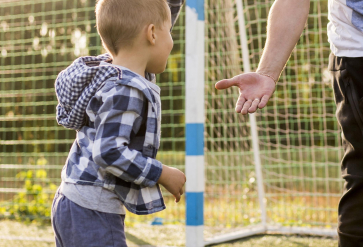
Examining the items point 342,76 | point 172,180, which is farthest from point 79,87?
point 342,76

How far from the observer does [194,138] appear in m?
1.96

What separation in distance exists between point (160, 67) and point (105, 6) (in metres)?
0.21

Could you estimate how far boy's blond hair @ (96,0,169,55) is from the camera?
1.09m

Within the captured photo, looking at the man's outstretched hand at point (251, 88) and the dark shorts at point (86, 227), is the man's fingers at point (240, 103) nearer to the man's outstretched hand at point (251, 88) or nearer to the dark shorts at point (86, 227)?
the man's outstretched hand at point (251, 88)

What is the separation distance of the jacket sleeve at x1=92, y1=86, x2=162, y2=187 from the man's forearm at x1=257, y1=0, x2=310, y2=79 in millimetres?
372

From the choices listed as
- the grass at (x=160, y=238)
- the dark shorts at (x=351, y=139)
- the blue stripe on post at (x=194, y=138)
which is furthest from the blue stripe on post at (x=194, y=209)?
the dark shorts at (x=351, y=139)

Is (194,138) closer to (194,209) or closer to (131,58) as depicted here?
(194,209)

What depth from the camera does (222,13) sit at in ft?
10.1

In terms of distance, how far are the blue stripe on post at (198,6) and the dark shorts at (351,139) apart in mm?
844

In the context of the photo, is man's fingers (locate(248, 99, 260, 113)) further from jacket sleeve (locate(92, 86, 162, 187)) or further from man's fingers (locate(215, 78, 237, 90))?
jacket sleeve (locate(92, 86, 162, 187))

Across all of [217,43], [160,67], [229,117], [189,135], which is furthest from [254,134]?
[160,67]

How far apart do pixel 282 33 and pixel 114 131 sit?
0.54 metres

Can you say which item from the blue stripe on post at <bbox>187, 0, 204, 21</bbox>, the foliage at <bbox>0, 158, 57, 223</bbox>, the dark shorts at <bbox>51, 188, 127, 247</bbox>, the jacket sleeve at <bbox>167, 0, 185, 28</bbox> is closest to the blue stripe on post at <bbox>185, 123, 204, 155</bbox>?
the blue stripe on post at <bbox>187, 0, 204, 21</bbox>

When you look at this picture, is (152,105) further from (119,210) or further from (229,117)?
(229,117)
